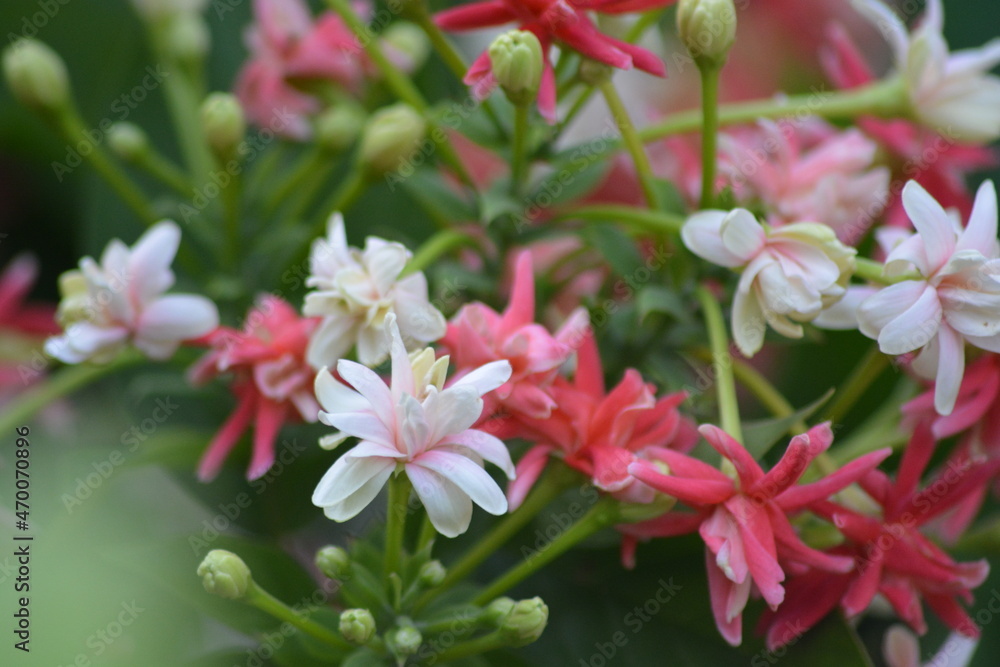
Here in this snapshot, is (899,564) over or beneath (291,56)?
beneath

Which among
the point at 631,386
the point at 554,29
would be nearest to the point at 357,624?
the point at 631,386

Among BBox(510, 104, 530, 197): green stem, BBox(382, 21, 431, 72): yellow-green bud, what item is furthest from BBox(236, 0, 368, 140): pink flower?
BBox(510, 104, 530, 197): green stem

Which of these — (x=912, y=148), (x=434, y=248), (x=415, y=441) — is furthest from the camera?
(x=912, y=148)

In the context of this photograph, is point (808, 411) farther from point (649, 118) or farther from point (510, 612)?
point (649, 118)

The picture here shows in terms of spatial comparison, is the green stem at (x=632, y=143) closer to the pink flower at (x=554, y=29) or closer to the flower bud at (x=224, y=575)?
the pink flower at (x=554, y=29)

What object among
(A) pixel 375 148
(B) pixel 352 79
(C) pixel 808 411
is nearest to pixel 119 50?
(B) pixel 352 79

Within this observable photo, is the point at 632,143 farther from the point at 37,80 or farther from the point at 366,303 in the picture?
the point at 37,80

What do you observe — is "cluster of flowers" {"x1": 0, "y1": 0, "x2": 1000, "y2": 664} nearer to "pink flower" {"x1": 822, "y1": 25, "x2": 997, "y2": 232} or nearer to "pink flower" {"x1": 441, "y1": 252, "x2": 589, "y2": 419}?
"pink flower" {"x1": 441, "y1": 252, "x2": 589, "y2": 419}
